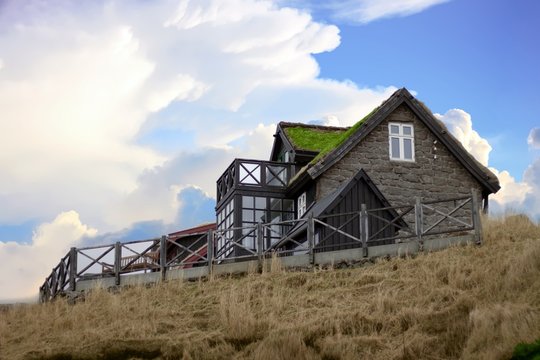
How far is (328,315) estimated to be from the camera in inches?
761

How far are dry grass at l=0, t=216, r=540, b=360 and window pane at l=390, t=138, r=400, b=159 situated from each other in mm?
7539

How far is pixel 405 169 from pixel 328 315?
13.0 m

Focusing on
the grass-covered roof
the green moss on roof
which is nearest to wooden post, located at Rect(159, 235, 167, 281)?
the grass-covered roof

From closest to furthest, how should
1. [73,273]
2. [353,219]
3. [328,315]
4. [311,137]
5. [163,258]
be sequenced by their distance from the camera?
[328,315] < [163,258] < [353,219] < [73,273] < [311,137]

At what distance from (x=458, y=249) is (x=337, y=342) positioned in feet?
20.5

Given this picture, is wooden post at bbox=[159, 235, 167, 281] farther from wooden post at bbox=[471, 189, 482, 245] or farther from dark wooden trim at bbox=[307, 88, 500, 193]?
wooden post at bbox=[471, 189, 482, 245]

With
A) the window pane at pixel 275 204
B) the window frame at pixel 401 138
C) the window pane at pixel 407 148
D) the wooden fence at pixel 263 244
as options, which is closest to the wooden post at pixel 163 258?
the wooden fence at pixel 263 244

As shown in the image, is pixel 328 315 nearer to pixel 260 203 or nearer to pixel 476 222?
pixel 476 222

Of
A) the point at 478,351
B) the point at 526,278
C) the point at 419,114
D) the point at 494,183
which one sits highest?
the point at 419,114

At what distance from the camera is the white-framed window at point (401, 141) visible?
31.7 meters

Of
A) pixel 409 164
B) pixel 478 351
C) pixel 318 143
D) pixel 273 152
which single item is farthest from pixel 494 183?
pixel 478 351

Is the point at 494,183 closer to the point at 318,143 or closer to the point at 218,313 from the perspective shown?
the point at 318,143

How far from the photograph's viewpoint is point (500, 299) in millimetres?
18609

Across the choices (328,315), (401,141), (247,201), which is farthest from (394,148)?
(328,315)
